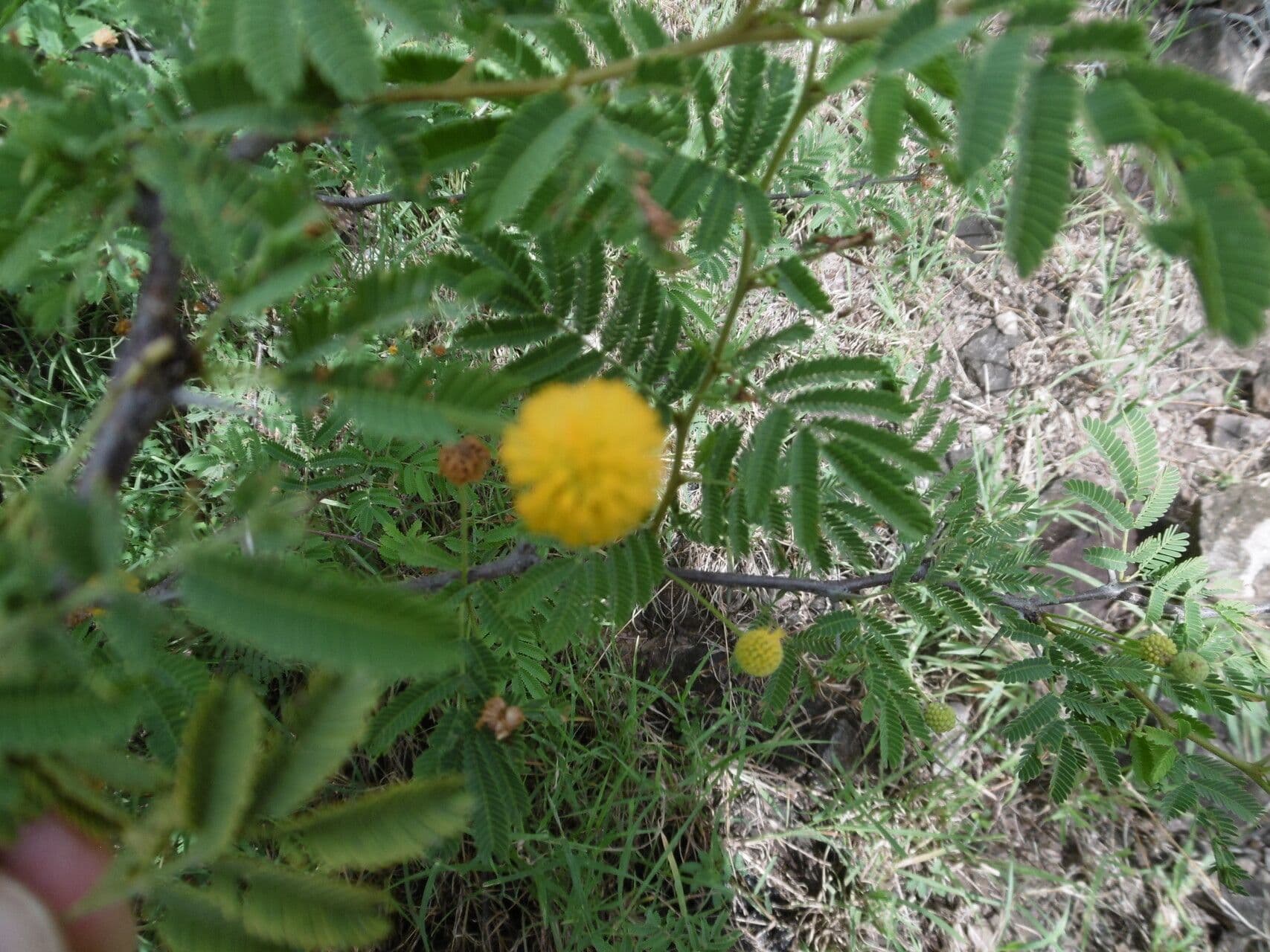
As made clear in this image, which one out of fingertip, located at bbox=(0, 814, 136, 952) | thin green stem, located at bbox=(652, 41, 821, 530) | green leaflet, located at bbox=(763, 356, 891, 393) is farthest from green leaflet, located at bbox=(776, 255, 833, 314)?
fingertip, located at bbox=(0, 814, 136, 952)

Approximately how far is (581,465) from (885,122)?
75cm

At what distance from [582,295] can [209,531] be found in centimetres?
199

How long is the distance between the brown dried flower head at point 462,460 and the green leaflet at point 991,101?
1.12 metres

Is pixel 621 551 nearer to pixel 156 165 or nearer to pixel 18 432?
pixel 156 165

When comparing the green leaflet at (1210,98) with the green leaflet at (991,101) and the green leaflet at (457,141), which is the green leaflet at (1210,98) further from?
the green leaflet at (457,141)

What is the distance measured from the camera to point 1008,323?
163 inches

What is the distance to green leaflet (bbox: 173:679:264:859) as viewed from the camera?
3.40 ft

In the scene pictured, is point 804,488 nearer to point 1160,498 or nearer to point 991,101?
point 991,101

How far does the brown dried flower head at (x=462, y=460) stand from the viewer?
1.67 meters

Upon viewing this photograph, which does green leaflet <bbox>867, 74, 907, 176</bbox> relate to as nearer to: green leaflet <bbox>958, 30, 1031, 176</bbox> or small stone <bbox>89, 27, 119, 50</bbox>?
green leaflet <bbox>958, 30, 1031, 176</bbox>

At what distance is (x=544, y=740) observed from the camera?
2.82 metres

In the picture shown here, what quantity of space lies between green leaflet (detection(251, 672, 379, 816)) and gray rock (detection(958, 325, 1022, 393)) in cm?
381

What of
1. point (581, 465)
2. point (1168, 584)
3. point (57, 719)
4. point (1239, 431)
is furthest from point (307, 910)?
point (1239, 431)

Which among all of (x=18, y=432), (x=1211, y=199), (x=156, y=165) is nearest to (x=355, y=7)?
(x=156, y=165)
